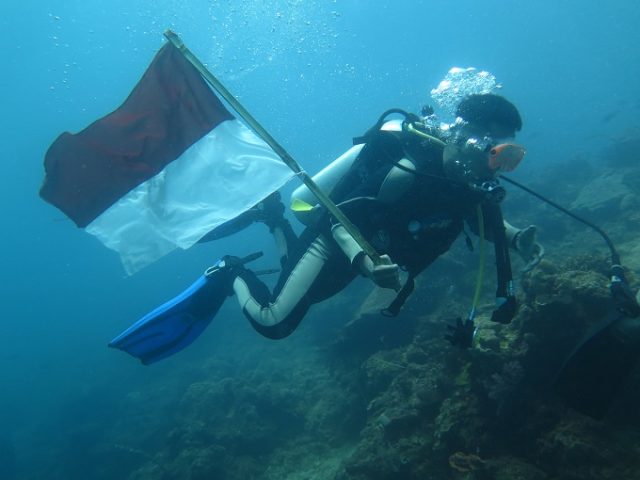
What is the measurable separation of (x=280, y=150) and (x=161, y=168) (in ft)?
5.61

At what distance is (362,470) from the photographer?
6.25 m

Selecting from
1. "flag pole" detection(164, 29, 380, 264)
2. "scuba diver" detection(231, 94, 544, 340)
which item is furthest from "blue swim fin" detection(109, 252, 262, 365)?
"flag pole" detection(164, 29, 380, 264)

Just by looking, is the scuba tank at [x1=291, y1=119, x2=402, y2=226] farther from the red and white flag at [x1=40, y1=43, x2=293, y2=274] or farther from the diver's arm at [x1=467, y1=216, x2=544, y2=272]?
the diver's arm at [x1=467, y1=216, x2=544, y2=272]

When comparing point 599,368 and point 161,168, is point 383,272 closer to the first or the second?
point 599,368

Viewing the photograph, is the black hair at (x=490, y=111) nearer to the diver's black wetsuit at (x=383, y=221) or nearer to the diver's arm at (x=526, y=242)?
the diver's black wetsuit at (x=383, y=221)

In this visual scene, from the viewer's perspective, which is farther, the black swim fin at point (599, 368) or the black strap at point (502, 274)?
the black strap at point (502, 274)

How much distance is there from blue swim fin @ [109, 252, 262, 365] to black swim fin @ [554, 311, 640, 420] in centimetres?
466

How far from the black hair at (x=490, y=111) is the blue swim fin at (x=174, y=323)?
4.28 meters

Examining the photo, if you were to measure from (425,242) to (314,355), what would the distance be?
12231mm

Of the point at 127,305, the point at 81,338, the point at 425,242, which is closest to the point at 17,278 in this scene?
the point at 127,305

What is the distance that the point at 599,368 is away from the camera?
3.67 metres

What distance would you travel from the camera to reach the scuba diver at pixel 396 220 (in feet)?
14.1

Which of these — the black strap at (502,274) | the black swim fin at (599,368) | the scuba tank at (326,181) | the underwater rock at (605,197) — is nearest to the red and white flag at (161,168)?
the scuba tank at (326,181)

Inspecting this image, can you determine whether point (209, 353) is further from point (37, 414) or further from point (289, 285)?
point (289, 285)
